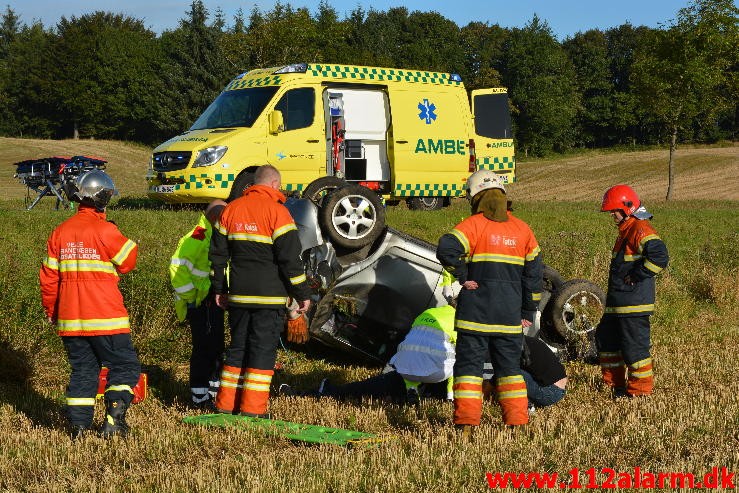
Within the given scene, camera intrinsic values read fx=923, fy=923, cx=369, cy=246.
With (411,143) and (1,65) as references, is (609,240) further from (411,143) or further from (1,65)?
(1,65)

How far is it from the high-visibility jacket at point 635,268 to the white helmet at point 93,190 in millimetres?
3845

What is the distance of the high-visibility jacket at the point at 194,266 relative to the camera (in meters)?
6.70

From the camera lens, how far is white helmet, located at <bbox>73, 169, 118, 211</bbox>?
5680mm

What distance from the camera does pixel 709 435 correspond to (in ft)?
18.4

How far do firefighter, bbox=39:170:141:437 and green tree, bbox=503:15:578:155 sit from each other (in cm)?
6302

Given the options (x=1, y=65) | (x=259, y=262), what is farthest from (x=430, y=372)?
(x=1, y=65)

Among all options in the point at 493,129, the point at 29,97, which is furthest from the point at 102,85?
the point at 493,129

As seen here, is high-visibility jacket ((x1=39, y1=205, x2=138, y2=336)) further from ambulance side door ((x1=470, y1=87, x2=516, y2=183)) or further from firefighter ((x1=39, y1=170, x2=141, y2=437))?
ambulance side door ((x1=470, y1=87, x2=516, y2=183))

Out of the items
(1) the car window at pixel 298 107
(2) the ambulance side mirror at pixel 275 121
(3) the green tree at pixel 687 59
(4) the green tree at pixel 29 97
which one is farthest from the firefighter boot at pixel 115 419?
(4) the green tree at pixel 29 97

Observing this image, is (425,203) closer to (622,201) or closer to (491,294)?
(622,201)

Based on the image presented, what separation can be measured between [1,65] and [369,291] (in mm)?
67666

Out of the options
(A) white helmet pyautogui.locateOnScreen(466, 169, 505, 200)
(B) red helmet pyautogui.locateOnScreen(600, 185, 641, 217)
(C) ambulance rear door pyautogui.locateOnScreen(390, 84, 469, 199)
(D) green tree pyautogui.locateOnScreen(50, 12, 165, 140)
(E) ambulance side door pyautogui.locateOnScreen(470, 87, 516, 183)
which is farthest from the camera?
(D) green tree pyautogui.locateOnScreen(50, 12, 165, 140)

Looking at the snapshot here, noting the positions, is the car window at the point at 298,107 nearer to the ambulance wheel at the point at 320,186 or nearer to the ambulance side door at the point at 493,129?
the ambulance side door at the point at 493,129

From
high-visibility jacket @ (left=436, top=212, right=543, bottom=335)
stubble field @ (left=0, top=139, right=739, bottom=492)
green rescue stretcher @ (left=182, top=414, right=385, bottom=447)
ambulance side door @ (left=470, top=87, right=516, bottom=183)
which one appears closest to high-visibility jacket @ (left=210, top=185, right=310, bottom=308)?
green rescue stretcher @ (left=182, top=414, right=385, bottom=447)
